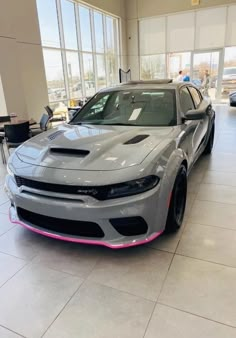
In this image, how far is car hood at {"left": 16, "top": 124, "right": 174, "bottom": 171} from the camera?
1.83 meters

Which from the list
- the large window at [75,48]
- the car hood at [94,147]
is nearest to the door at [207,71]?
the large window at [75,48]

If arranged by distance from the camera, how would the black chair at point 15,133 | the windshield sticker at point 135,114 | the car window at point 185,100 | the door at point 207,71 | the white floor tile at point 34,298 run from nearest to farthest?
the white floor tile at point 34,298, the windshield sticker at point 135,114, the car window at point 185,100, the black chair at point 15,133, the door at point 207,71

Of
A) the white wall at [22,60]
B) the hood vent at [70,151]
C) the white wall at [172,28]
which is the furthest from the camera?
the white wall at [172,28]

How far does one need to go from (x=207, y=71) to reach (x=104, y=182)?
38.4 feet

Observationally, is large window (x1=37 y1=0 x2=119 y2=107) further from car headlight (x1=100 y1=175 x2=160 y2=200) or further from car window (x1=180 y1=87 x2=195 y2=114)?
car headlight (x1=100 y1=175 x2=160 y2=200)

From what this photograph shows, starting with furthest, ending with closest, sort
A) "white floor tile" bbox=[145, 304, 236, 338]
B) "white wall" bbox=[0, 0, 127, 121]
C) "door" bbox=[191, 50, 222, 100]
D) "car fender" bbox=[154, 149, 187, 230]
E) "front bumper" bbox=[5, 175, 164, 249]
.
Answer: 1. "door" bbox=[191, 50, 222, 100]
2. "white wall" bbox=[0, 0, 127, 121]
3. "car fender" bbox=[154, 149, 187, 230]
4. "front bumper" bbox=[5, 175, 164, 249]
5. "white floor tile" bbox=[145, 304, 236, 338]

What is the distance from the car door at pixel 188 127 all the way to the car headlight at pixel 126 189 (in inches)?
31.1

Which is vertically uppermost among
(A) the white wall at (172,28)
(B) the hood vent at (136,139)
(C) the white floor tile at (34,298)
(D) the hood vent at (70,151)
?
(A) the white wall at (172,28)

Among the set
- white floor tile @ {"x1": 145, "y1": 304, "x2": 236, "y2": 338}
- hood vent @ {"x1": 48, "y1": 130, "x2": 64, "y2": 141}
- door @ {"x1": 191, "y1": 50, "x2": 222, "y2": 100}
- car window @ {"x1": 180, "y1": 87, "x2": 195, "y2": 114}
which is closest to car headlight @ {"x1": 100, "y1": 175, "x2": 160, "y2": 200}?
white floor tile @ {"x1": 145, "y1": 304, "x2": 236, "y2": 338}

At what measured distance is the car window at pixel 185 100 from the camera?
2.78 meters

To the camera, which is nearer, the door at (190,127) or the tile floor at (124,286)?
the tile floor at (124,286)

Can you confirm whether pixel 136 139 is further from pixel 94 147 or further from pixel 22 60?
pixel 22 60

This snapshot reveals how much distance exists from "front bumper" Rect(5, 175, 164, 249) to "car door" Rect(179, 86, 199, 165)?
0.86 m

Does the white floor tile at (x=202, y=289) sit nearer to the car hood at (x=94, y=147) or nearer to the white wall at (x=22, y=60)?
the car hood at (x=94, y=147)
